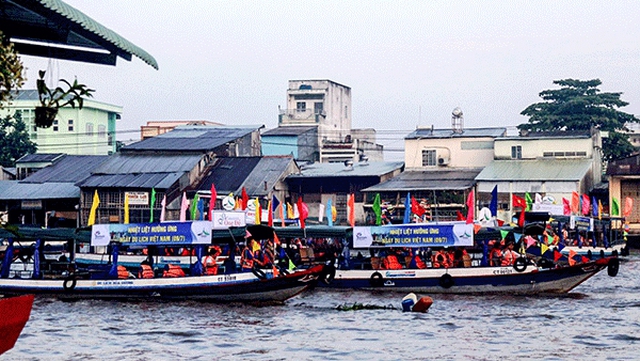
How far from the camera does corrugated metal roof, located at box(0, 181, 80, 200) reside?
171 ft

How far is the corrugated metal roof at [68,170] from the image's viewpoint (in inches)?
2135

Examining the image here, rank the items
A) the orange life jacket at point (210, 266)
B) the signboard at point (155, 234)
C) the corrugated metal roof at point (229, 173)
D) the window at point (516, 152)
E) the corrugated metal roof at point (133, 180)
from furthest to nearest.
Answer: the window at point (516, 152), the corrugated metal roof at point (229, 173), the corrugated metal roof at point (133, 180), the orange life jacket at point (210, 266), the signboard at point (155, 234)

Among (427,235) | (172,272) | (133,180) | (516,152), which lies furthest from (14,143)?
(427,235)

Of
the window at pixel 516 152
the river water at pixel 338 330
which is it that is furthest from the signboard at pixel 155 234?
the window at pixel 516 152

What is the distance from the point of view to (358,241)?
29.1 metres

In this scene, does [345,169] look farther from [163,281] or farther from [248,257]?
[163,281]

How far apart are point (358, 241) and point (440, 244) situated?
8.59ft

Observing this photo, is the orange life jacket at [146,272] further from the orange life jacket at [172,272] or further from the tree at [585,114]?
the tree at [585,114]

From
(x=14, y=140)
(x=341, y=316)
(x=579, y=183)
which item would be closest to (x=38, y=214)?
(x=14, y=140)

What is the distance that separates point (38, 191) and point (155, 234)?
27820mm

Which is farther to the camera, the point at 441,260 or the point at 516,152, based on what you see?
the point at 516,152

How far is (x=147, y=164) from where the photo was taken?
177ft

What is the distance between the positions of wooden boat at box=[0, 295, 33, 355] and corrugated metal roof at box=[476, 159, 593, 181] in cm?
4426

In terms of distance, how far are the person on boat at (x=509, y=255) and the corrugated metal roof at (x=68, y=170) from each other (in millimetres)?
30502
